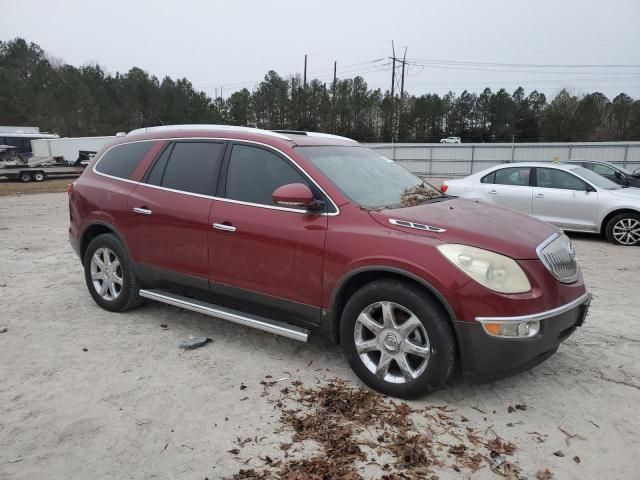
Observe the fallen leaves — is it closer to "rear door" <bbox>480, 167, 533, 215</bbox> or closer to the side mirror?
the side mirror

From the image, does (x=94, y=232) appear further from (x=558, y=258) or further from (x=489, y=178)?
(x=489, y=178)

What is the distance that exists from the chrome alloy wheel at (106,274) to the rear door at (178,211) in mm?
444

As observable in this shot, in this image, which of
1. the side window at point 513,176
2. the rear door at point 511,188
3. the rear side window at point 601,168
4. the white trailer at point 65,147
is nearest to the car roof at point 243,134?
the rear door at point 511,188

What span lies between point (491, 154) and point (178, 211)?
2849 cm

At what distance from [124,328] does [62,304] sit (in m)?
1.21

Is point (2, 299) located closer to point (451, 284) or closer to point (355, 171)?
point (355, 171)

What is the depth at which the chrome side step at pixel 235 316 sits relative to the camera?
149 inches

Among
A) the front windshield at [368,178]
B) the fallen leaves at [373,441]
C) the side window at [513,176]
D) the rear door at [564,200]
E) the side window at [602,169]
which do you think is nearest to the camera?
the fallen leaves at [373,441]

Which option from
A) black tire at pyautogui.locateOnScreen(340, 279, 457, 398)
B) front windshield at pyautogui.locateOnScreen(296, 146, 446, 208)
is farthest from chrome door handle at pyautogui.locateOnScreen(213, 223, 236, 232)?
black tire at pyautogui.locateOnScreen(340, 279, 457, 398)

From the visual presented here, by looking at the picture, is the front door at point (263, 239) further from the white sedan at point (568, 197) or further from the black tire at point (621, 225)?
the black tire at point (621, 225)

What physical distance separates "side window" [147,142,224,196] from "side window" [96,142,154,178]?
1.10 feet

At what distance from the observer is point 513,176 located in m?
10.0

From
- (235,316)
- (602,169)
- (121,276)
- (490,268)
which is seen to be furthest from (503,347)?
(602,169)

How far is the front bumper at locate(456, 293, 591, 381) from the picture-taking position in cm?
307
